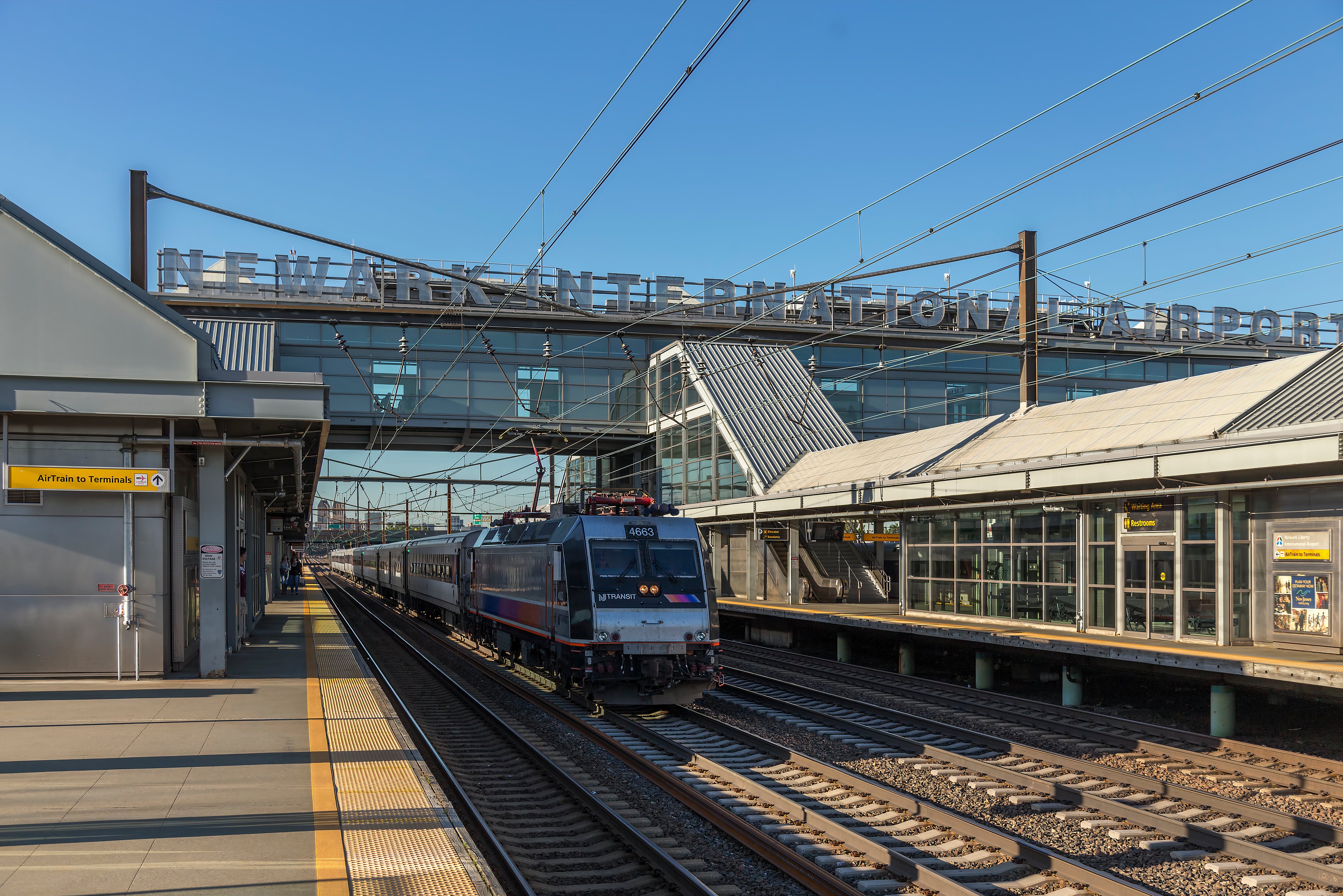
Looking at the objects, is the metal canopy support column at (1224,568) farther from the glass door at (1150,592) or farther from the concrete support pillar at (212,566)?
the concrete support pillar at (212,566)

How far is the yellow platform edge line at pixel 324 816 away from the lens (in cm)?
641

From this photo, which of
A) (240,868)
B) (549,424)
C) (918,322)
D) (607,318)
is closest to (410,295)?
(549,424)

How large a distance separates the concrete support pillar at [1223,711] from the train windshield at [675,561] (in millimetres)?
7299

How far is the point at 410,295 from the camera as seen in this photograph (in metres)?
37.2

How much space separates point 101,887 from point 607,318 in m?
12.1

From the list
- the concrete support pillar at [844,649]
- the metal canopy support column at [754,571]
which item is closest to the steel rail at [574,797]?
the concrete support pillar at [844,649]

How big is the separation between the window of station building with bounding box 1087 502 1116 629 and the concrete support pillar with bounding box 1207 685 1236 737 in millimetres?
3888

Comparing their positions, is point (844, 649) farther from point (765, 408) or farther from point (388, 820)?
point (388, 820)

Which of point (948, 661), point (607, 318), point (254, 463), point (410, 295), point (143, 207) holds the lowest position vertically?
point (948, 661)

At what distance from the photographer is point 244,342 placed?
34.4 metres

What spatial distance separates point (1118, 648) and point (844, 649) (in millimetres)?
9802

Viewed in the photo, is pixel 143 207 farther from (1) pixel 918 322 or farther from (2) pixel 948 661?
(1) pixel 918 322

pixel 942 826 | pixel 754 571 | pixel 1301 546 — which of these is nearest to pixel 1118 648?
pixel 1301 546

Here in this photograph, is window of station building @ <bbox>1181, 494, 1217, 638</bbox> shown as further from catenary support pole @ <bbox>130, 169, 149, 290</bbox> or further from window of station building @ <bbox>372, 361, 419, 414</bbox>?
window of station building @ <bbox>372, 361, 419, 414</bbox>
